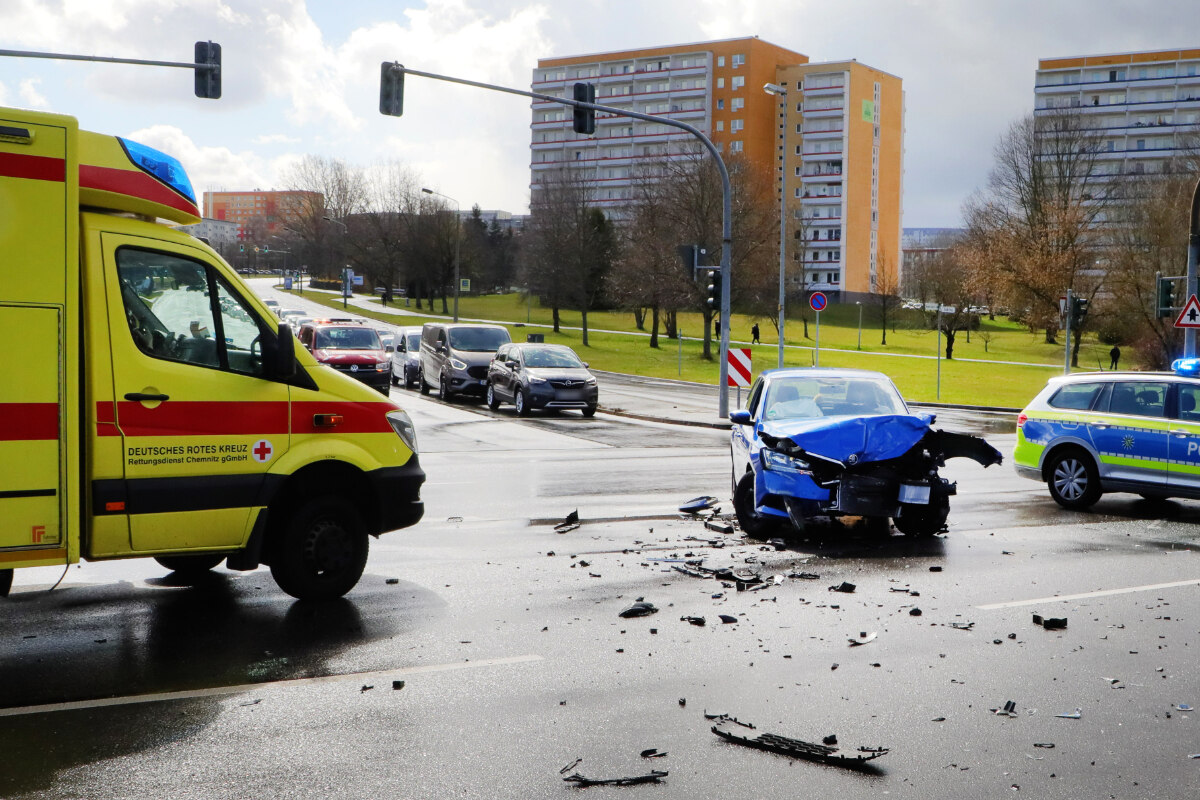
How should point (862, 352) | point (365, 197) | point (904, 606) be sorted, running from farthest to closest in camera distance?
point (365, 197), point (862, 352), point (904, 606)

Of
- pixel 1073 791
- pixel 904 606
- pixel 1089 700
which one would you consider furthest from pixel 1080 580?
pixel 1073 791

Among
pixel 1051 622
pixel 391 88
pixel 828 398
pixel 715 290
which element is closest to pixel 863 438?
pixel 828 398

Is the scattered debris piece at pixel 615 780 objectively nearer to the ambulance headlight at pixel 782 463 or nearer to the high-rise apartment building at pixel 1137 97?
the ambulance headlight at pixel 782 463

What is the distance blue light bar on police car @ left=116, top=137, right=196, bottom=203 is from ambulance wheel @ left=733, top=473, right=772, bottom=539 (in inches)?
224

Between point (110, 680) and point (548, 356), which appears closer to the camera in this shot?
point (110, 680)

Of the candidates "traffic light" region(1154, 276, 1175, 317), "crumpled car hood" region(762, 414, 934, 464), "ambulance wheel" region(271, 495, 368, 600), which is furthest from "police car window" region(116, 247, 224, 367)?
"traffic light" region(1154, 276, 1175, 317)

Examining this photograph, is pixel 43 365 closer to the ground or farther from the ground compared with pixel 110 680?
farther from the ground

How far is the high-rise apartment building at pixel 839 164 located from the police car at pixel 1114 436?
10305cm

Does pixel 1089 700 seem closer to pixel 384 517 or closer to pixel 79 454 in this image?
pixel 384 517

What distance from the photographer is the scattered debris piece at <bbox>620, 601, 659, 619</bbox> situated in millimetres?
7301

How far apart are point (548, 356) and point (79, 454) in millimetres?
21077

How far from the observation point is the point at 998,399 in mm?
37156

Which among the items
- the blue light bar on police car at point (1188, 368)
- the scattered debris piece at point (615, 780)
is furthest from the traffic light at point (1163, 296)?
the scattered debris piece at point (615, 780)

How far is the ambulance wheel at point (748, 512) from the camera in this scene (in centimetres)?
1028
